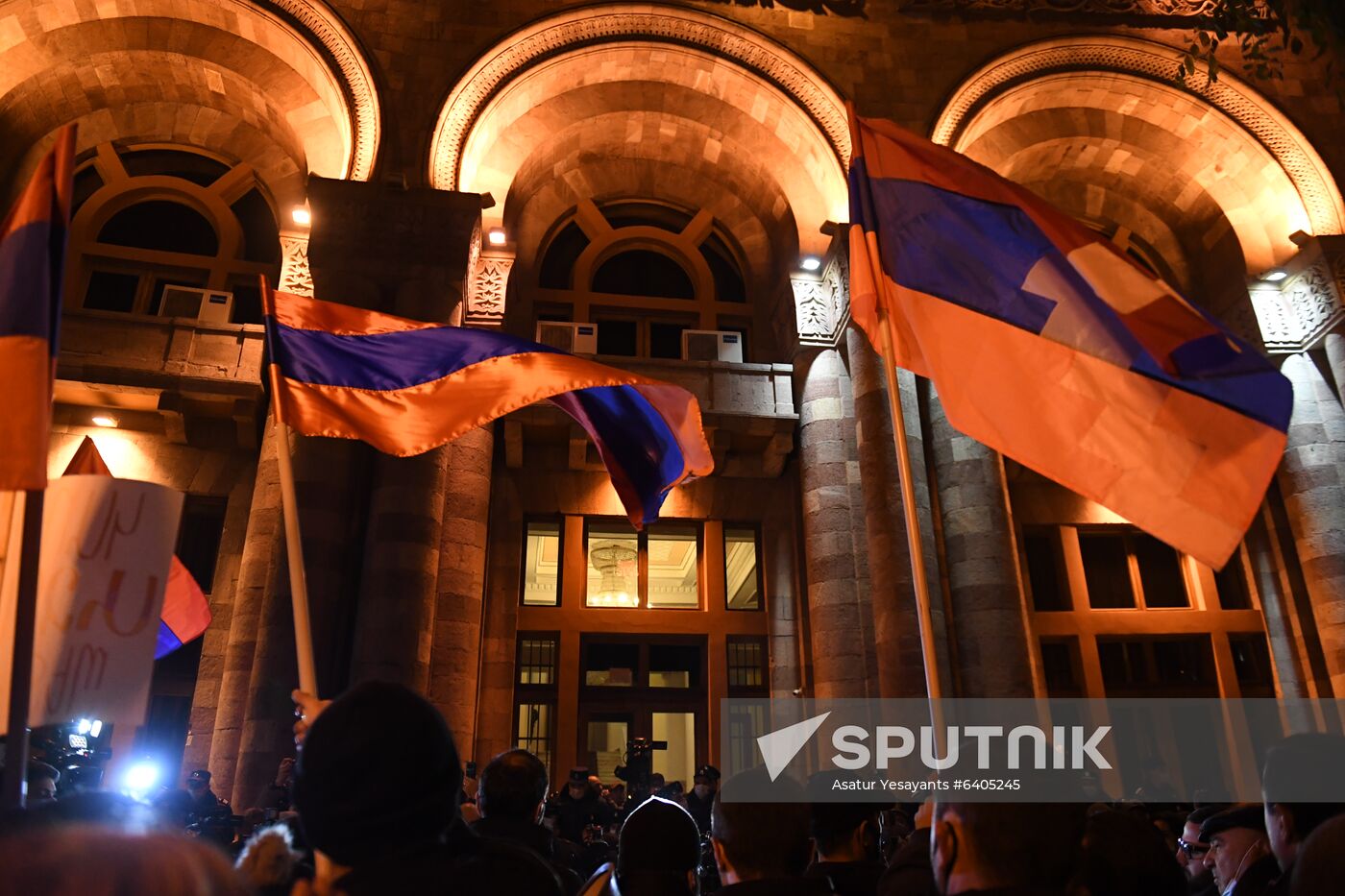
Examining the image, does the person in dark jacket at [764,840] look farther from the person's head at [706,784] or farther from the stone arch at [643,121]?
the stone arch at [643,121]

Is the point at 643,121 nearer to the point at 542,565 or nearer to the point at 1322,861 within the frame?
the point at 542,565

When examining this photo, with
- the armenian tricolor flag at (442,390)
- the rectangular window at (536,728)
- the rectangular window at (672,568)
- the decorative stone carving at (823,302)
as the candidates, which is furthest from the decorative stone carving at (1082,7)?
the rectangular window at (536,728)

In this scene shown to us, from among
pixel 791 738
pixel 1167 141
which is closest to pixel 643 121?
pixel 1167 141

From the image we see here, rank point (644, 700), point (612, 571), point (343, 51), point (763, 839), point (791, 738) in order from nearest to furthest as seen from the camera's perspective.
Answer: point (763, 839) < point (791, 738) < point (343, 51) < point (644, 700) < point (612, 571)

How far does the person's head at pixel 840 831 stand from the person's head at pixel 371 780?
2331 millimetres

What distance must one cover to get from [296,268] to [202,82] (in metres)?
4.20

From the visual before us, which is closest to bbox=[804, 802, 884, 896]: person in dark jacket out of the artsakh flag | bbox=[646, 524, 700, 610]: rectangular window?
the artsakh flag

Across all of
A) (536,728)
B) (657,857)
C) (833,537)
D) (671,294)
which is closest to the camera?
(657,857)

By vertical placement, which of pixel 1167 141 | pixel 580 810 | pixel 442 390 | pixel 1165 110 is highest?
pixel 1165 110

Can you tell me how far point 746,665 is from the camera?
1509 centimetres

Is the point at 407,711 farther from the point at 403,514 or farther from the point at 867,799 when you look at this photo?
the point at 403,514

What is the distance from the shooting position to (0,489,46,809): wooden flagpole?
7.61 ft

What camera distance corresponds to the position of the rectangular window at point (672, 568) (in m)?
15.6

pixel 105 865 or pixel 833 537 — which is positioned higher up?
pixel 833 537
